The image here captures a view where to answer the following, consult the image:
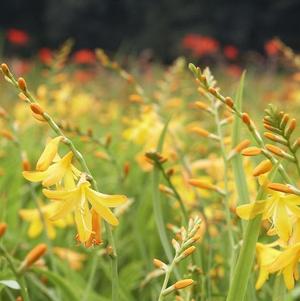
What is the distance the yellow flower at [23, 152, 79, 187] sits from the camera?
0.75 meters

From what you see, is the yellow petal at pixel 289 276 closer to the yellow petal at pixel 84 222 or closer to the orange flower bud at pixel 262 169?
the orange flower bud at pixel 262 169

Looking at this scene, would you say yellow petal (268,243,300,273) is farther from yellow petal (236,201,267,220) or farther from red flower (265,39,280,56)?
red flower (265,39,280,56)

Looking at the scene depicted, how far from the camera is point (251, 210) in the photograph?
0.75 metres

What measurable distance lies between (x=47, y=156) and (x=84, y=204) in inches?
2.7

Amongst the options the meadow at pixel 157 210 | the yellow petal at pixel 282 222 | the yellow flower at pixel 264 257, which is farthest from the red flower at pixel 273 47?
the yellow petal at pixel 282 222

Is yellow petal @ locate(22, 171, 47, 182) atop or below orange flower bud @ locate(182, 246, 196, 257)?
atop

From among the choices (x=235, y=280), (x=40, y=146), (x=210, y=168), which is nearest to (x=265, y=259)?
(x=235, y=280)

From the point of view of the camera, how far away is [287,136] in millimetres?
754

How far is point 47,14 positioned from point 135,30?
1858 millimetres

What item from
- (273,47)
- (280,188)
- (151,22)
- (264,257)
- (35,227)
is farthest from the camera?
(151,22)

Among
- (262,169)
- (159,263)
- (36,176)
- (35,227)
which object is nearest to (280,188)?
(262,169)

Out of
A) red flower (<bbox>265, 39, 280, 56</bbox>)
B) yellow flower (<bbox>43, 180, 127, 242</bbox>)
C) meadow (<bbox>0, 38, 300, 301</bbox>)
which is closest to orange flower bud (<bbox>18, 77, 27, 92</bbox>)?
meadow (<bbox>0, 38, 300, 301</bbox>)

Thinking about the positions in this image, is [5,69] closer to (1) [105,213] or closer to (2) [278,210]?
(1) [105,213]

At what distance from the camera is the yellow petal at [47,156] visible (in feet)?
2.39
